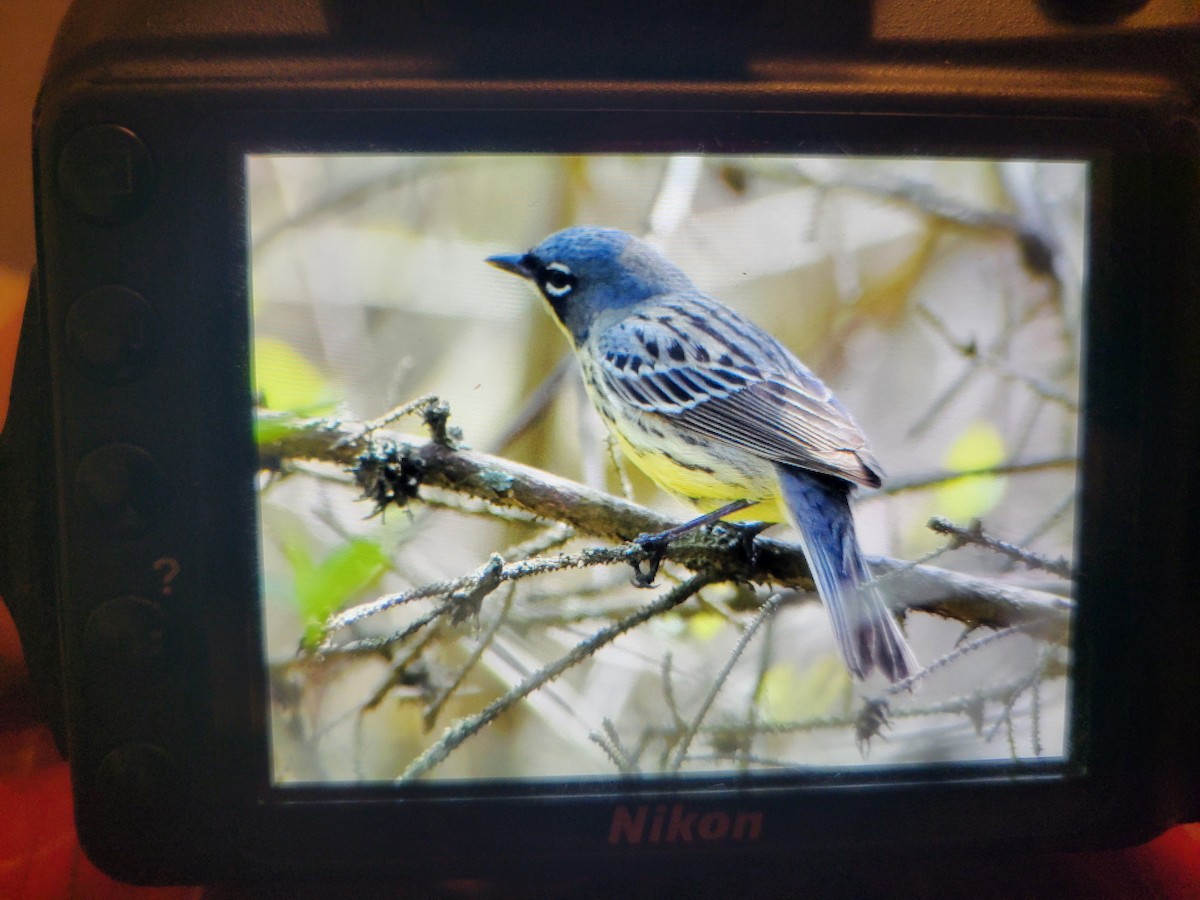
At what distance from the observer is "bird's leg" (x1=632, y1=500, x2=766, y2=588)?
80 cm

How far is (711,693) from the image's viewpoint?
743 millimetres

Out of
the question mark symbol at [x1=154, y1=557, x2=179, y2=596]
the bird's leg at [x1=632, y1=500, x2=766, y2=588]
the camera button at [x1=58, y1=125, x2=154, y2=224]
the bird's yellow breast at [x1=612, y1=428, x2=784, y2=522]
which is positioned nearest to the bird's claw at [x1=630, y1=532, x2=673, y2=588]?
the bird's leg at [x1=632, y1=500, x2=766, y2=588]

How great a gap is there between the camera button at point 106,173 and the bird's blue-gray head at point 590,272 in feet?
0.86

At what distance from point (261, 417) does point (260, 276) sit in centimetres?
11

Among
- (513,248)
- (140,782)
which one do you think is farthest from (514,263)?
(140,782)

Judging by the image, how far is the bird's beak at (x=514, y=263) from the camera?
0.72 metres

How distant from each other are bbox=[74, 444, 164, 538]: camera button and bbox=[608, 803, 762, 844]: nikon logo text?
1.49 ft

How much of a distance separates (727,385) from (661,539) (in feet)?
0.68

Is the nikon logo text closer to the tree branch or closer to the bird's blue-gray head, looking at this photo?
the tree branch

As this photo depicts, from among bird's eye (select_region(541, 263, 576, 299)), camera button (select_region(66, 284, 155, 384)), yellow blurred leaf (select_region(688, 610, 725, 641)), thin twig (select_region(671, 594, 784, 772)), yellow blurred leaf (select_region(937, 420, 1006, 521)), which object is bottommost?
thin twig (select_region(671, 594, 784, 772))

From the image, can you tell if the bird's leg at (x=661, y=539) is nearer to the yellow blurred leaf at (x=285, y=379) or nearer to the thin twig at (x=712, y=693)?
the thin twig at (x=712, y=693)

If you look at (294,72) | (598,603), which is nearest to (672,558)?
(598,603)

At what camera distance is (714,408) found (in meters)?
0.98

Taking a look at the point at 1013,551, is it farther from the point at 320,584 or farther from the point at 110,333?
the point at 110,333
